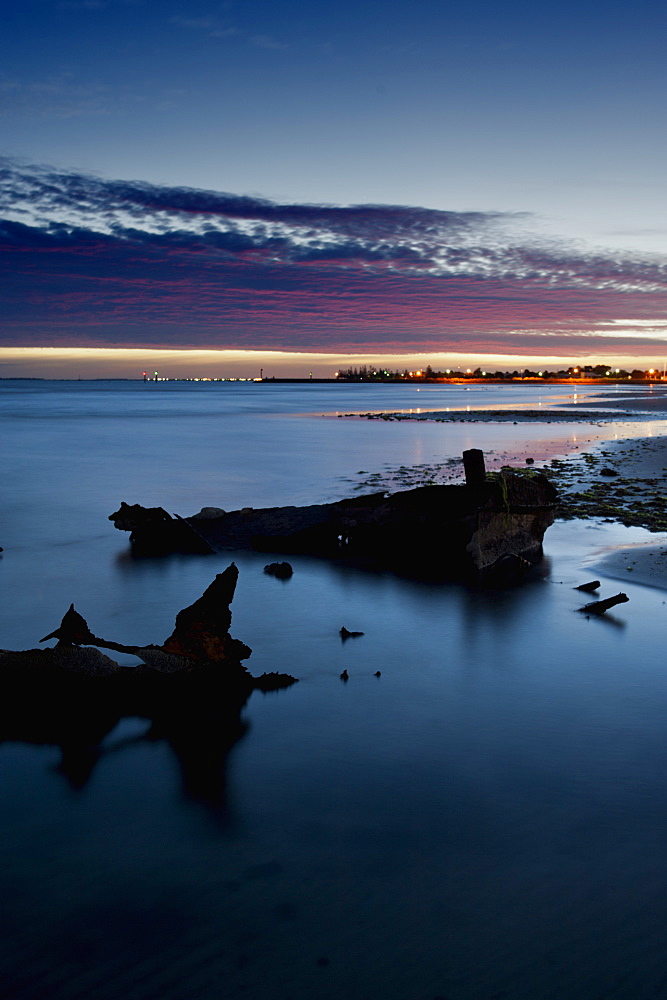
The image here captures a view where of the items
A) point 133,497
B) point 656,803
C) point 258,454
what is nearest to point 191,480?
point 133,497

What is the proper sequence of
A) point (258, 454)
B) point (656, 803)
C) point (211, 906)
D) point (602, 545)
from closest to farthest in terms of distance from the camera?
point (211, 906), point (656, 803), point (602, 545), point (258, 454)

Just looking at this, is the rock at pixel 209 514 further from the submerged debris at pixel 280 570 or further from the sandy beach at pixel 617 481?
the sandy beach at pixel 617 481

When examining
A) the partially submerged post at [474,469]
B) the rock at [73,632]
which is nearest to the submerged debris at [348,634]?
the rock at [73,632]

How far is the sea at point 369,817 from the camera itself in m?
3.80

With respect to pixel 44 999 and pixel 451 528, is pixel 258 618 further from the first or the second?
pixel 44 999

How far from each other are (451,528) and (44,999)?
929cm

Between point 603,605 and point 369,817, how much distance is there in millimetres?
5390

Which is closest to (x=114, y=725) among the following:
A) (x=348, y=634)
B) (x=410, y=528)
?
(x=348, y=634)

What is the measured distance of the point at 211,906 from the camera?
13.8ft

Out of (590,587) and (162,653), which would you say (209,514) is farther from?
(162,653)

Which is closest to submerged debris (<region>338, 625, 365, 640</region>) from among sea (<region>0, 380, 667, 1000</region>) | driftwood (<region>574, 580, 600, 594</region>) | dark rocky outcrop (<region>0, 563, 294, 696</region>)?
sea (<region>0, 380, 667, 1000</region>)

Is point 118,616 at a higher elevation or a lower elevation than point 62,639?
lower

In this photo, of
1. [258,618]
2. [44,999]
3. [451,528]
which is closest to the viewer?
[44,999]

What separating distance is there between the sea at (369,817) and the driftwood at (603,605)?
0.15 m
